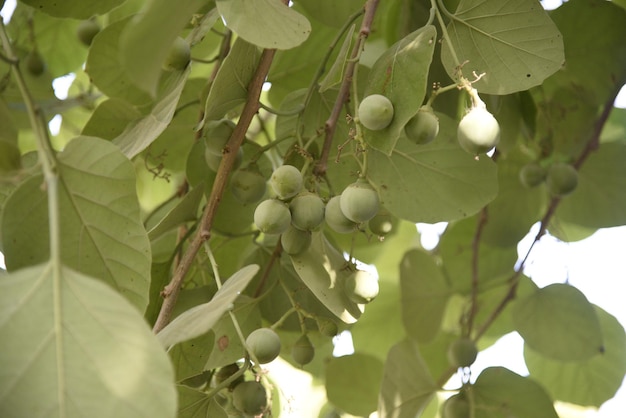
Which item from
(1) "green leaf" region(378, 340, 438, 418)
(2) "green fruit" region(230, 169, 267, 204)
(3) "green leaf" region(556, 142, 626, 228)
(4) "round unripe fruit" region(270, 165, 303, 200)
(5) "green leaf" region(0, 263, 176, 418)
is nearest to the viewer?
(5) "green leaf" region(0, 263, 176, 418)

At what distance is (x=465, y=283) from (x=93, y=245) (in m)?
0.91

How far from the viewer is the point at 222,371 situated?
0.94 metres

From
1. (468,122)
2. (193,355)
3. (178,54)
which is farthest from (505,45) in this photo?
(193,355)

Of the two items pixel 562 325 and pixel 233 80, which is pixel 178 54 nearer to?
pixel 233 80

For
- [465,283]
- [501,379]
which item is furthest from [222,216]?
[465,283]

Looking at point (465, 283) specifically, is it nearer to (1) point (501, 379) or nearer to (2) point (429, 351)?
(2) point (429, 351)

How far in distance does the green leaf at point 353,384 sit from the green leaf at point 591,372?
355 millimetres

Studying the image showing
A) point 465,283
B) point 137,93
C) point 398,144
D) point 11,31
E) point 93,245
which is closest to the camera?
point 93,245

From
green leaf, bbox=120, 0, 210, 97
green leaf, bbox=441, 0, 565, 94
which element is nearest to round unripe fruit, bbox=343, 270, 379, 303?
green leaf, bbox=441, 0, 565, 94

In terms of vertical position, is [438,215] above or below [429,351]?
above

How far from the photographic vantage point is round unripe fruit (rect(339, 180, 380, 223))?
739 millimetres

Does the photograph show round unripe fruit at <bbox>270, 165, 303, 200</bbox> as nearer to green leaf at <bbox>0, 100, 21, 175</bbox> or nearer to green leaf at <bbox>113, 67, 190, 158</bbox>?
green leaf at <bbox>113, 67, 190, 158</bbox>

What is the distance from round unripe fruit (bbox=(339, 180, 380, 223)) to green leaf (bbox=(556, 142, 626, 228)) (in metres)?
0.70

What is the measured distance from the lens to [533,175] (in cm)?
125
